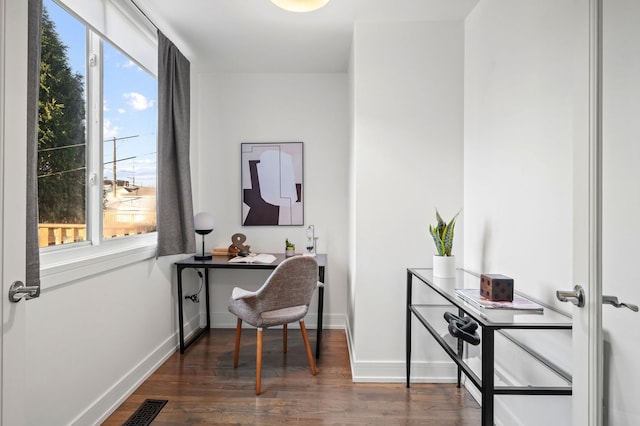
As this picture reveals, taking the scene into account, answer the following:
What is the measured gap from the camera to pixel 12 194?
116cm

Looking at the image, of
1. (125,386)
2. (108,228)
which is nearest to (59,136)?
(108,228)

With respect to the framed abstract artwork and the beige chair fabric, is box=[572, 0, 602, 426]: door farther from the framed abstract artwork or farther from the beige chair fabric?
the framed abstract artwork

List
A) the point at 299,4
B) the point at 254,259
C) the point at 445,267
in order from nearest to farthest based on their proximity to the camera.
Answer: the point at 299,4
the point at 445,267
the point at 254,259

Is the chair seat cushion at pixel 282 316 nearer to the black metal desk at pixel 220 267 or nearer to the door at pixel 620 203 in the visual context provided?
the black metal desk at pixel 220 267

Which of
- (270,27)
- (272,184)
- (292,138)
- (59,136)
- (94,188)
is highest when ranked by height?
(270,27)

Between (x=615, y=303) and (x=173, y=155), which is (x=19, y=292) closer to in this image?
(x=615, y=303)

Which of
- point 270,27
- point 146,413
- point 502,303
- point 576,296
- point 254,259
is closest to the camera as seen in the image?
point 576,296

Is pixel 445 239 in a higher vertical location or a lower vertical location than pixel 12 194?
lower

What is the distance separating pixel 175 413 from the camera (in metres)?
2.14

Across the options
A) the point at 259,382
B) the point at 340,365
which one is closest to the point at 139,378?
the point at 259,382

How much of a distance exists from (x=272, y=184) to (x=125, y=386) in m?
2.09

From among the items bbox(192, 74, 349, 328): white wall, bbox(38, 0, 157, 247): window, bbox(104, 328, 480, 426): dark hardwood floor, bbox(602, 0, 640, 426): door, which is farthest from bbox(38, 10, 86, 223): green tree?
bbox(602, 0, 640, 426): door

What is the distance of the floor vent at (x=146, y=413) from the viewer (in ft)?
6.69

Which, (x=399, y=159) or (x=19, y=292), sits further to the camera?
(x=399, y=159)
